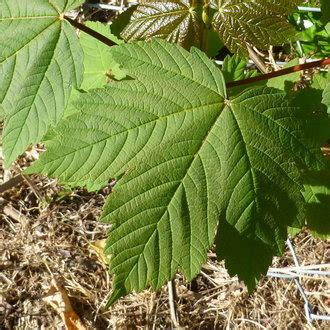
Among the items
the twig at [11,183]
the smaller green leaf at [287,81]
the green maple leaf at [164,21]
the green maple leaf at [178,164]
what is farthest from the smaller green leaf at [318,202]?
the twig at [11,183]

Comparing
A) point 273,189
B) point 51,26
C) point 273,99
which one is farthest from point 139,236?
point 51,26

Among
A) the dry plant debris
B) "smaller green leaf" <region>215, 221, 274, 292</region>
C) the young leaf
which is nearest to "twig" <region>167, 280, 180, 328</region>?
the dry plant debris

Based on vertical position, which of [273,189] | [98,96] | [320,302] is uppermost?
[98,96]

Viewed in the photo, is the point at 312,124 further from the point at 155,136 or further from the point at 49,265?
the point at 49,265

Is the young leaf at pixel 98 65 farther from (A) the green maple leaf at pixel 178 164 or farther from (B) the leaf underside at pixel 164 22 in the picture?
(A) the green maple leaf at pixel 178 164

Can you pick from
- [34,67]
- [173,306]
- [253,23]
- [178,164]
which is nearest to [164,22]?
[253,23]
